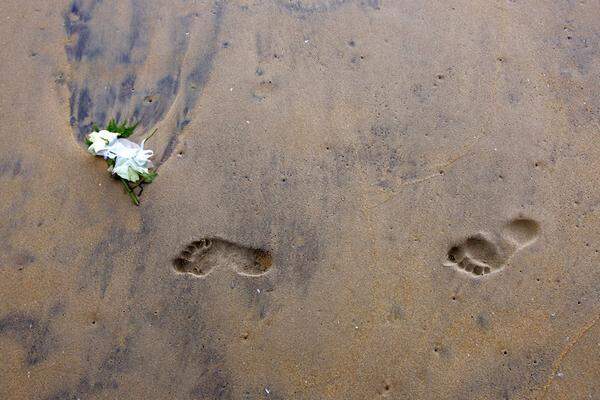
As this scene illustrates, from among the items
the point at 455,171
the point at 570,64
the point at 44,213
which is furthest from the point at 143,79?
the point at 570,64

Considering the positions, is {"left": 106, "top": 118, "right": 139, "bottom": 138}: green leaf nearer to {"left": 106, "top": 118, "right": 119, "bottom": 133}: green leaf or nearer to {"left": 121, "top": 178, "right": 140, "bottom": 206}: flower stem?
{"left": 106, "top": 118, "right": 119, "bottom": 133}: green leaf

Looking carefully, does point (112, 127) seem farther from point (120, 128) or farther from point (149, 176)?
point (149, 176)

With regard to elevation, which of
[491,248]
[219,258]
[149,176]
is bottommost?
[219,258]

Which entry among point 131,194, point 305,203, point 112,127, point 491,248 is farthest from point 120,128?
point 491,248

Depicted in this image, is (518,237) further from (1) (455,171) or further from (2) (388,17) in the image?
(2) (388,17)

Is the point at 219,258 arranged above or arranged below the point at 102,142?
below

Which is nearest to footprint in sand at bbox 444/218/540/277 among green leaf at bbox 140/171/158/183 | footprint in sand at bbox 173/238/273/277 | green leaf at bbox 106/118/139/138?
footprint in sand at bbox 173/238/273/277
